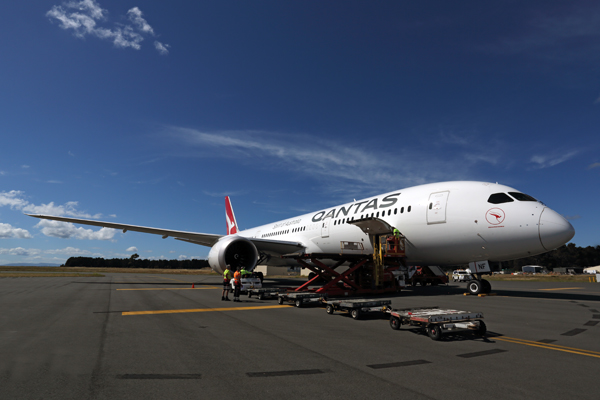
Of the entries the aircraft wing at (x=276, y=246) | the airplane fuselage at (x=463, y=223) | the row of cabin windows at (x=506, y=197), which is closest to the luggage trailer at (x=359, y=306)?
the airplane fuselage at (x=463, y=223)

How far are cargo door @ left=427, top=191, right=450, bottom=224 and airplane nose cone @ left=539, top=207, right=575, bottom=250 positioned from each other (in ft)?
10.1

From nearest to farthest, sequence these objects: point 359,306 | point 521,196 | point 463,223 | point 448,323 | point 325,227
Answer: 1. point 448,323
2. point 359,306
3. point 521,196
4. point 463,223
5. point 325,227

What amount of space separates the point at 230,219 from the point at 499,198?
98.5 feet

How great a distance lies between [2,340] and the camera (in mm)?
5934

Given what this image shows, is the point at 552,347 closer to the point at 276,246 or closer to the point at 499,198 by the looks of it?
the point at 499,198

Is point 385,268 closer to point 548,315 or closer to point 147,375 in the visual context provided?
point 548,315

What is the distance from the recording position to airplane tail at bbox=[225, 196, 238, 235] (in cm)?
3719

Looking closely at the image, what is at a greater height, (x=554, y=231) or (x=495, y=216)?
(x=495, y=216)

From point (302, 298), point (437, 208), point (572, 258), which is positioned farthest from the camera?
point (572, 258)

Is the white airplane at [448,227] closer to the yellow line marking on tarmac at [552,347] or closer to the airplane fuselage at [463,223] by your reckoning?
the airplane fuselage at [463,223]

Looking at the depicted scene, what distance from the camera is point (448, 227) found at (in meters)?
12.7

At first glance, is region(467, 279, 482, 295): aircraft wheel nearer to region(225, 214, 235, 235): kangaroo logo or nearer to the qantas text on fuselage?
the qantas text on fuselage

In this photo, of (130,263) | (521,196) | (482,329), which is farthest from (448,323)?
(130,263)

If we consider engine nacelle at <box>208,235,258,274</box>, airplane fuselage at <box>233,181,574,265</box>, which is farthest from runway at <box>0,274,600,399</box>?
engine nacelle at <box>208,235,258,274</box>
